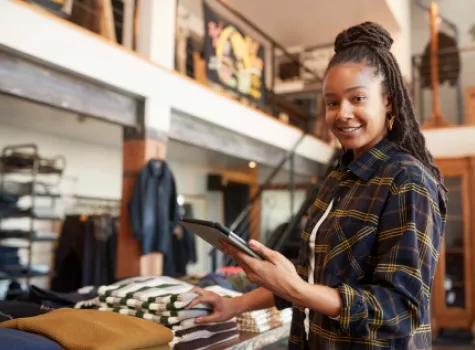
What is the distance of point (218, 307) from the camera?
4.74 feet

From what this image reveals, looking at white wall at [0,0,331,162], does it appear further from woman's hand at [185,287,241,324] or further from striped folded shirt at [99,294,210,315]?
woman's hand at [185,287,241,324]

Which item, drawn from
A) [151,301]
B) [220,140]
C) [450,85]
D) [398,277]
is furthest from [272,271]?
[450,85]

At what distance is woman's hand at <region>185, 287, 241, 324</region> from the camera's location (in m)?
1.42

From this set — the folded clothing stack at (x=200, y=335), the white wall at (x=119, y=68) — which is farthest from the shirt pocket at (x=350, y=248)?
the white wall at (x=119, y=68)

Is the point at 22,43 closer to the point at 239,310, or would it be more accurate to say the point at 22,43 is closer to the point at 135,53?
the point at 135,53

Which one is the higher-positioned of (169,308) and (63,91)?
(63,91)

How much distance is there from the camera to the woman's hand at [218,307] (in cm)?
142

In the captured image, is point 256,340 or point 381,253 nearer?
point 381,253

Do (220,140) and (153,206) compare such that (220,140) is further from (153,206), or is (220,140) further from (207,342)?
(207,342)

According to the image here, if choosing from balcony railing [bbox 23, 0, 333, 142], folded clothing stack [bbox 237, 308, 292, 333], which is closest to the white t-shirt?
folded clothing stack [bbox 237, 308, 292, 333]

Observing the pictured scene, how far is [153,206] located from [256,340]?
260cm

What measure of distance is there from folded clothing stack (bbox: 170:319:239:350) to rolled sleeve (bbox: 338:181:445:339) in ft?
1.96

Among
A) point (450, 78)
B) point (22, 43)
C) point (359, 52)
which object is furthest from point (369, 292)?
point (450, 78)

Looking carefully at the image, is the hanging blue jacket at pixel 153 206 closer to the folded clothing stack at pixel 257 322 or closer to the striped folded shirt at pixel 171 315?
the folded clothing stack at pixel 257 322
